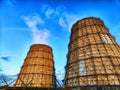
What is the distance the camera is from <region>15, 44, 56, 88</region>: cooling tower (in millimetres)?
33156

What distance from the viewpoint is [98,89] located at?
21.7 m

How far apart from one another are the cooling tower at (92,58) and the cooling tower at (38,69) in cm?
579

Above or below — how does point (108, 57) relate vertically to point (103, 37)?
below

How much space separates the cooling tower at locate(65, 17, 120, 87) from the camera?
83.6 feet

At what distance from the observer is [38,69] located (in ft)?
113

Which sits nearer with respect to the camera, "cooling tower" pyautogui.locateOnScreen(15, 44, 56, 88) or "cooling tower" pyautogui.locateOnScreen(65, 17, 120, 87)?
"cooling tower" pyautogui.locateOnScreen(65, 17, 120, 87)

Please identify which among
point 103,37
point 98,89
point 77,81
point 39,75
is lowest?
point 98,89

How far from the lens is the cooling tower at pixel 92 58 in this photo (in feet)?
83.6

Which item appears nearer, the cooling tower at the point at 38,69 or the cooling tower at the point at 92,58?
the cooling tower at the point at 92,58

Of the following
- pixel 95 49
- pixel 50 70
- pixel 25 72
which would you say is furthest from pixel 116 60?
pixel 25 72

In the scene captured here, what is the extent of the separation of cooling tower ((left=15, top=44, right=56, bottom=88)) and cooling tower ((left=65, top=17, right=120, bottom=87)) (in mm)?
5787

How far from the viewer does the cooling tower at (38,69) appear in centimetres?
3316

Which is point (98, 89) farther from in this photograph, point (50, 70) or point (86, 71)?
point (50, 70)

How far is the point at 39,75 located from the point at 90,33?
12.6 meters
